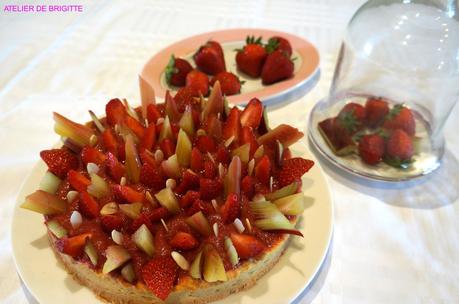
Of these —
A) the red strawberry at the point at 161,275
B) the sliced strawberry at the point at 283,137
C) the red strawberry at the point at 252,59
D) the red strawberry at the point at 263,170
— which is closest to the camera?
the red strawberry at the point at 161,275

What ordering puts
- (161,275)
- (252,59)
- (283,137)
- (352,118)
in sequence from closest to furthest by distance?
(161,275) → (283,137) → (352,118) → (252,59)

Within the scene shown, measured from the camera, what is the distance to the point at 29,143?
5.01ft

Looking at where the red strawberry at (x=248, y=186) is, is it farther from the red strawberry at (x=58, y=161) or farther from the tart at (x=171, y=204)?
the red strawberry at (x=58, y=161)

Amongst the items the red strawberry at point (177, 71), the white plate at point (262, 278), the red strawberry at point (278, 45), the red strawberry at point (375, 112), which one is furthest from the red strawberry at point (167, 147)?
the red strawberry at point (278, 45)

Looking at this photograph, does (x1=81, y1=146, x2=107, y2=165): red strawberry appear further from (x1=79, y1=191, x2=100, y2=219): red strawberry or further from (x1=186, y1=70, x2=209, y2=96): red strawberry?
(x1=186, y1=70, x2=209, y2=96): red strawberry

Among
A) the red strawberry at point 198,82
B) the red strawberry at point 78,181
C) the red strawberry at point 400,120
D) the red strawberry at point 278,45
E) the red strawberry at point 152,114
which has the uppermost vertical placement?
the red strawberry at point 152,114

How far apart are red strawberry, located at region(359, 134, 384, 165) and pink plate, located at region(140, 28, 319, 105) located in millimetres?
430

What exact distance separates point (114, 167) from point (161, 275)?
349 millimetres

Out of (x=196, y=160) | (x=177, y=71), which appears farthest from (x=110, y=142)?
(x=177, y=71)

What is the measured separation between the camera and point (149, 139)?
1.15 metres

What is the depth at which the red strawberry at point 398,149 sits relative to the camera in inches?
52.4

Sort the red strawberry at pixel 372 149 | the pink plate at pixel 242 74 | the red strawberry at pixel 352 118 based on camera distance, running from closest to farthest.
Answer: the red strawberry at pixel 372 149
the red strawberry at pixel 352 118
the pink plate at pixel 242 74

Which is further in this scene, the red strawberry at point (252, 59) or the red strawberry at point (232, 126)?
the red strawberry at point (252, 59)

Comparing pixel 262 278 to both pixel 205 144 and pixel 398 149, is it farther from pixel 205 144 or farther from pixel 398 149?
pixel 398 149
